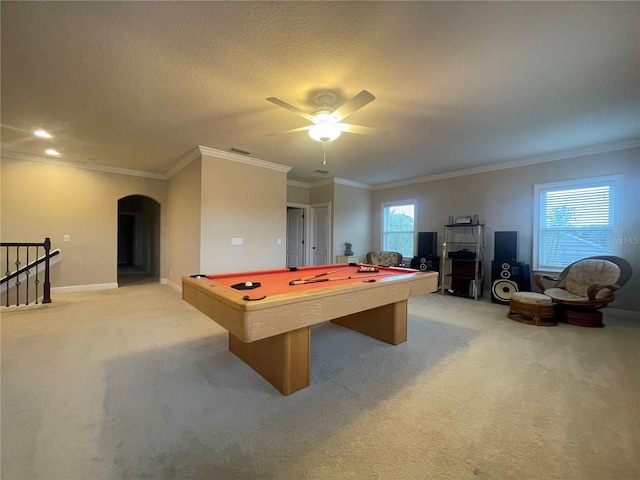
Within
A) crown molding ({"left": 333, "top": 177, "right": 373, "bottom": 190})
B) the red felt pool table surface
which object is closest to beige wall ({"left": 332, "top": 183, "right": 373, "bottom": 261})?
crown molding ({"left": 333, "top": 177, "right": 373, "bottom": 190})

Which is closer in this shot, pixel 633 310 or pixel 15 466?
pixel 15 466

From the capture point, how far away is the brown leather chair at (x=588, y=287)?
3340 millimetres

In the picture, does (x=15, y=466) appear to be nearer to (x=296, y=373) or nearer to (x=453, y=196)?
(x=296, y=373)

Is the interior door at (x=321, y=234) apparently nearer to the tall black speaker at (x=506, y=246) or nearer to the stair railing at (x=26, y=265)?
the tall black speaker at (x=506, y=246)

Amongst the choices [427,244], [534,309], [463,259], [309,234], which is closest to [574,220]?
[463,259]

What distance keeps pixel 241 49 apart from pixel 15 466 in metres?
2.77

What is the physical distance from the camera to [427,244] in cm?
571

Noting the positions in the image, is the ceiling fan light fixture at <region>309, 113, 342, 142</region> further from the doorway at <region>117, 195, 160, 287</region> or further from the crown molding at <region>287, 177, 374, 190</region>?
the doorway at <region>117, 195, 160, 287</region>

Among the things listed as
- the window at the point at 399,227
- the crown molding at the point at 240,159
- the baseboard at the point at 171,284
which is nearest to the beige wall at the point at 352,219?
the window at the point at 399,227

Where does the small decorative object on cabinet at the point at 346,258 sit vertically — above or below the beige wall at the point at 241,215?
below

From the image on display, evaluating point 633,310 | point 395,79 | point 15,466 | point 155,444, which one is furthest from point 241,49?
point 633,310

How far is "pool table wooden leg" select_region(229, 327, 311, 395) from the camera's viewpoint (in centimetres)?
191

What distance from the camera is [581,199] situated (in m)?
4.15

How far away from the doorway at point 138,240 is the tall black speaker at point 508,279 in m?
7.28
